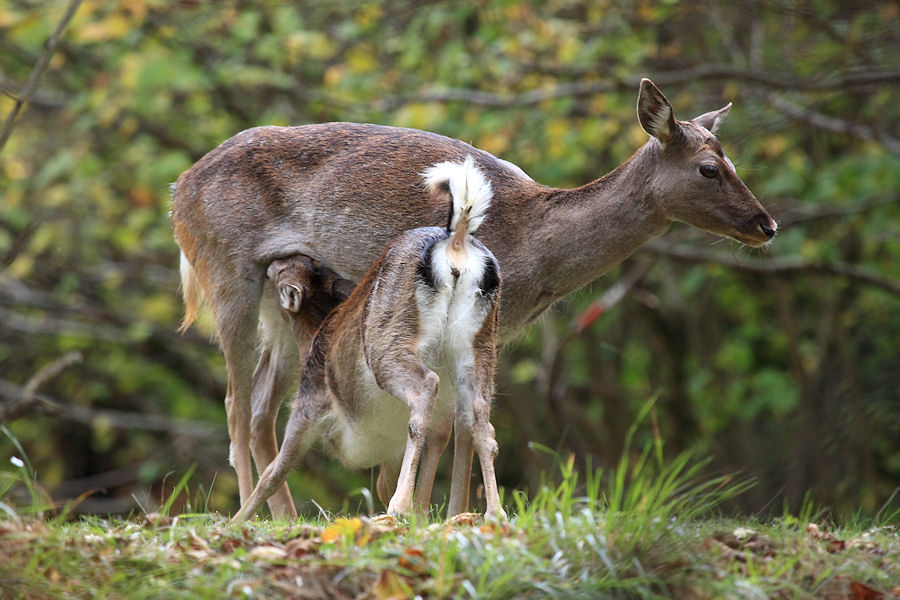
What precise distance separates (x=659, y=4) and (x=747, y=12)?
80cm

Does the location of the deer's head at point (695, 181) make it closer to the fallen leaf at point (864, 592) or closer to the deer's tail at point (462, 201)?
the deer's tail at point (462, 201)

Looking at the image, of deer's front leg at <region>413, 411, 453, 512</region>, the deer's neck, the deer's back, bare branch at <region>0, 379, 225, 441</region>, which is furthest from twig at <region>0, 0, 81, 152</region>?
bare branch at <region>0, 379, 225, 441</region>

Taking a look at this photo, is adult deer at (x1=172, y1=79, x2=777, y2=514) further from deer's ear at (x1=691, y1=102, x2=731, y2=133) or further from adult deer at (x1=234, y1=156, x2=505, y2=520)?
adult deer at (x1=234, y1=156, x2=505, y2=520)

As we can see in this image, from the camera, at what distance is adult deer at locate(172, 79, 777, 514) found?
712cm

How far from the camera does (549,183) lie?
1222 centimetres

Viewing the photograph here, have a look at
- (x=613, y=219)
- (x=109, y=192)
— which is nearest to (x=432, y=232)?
(x=613, y=219)

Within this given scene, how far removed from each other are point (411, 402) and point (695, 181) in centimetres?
248

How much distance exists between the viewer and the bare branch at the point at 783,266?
420 inches

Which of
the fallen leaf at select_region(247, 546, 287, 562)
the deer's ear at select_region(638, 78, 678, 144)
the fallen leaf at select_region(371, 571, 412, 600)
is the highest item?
the deer's ear at select_region(638, 78, 678, 144)

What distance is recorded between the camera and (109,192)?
1475cm

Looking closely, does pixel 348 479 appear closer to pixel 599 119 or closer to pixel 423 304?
pixel 599 119

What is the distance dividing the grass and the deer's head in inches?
103

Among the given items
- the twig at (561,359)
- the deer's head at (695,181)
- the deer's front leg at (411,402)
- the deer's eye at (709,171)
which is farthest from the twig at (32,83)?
the twig at (561,359)

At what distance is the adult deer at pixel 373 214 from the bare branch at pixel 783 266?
11.3 feet
